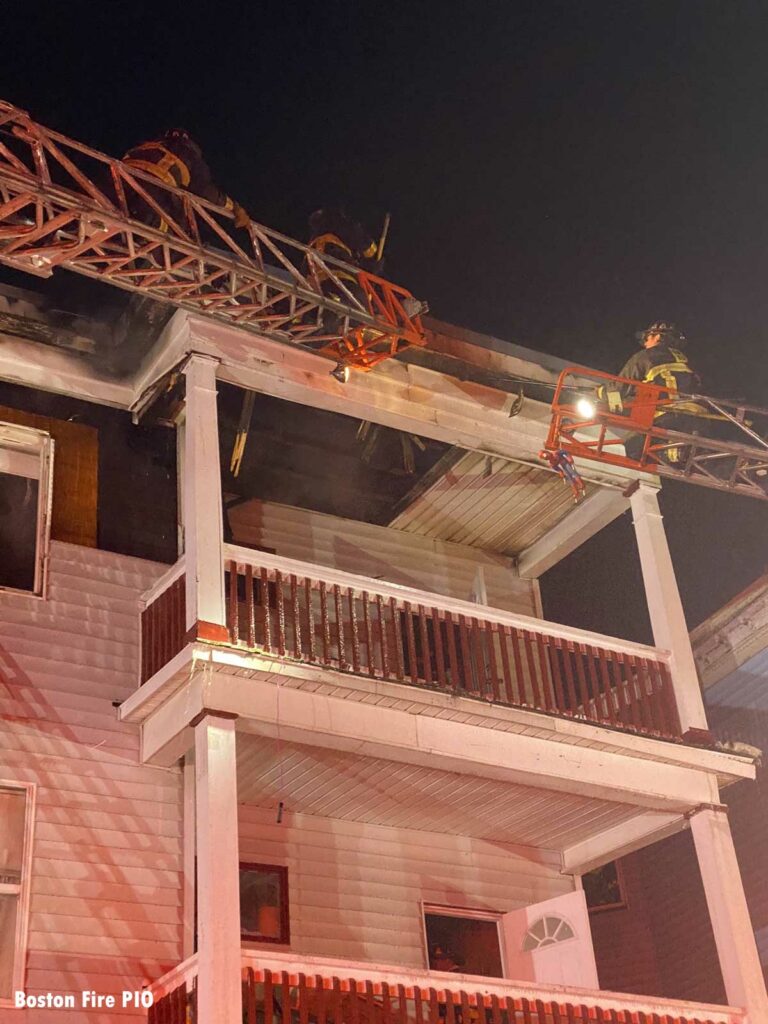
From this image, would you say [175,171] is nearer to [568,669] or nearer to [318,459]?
[318,459]

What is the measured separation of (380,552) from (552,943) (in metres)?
5.33

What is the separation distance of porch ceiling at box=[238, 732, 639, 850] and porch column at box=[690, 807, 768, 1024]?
0.90 m

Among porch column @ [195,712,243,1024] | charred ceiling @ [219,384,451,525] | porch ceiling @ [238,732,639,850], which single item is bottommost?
porch column @ [195,712,243,1024]

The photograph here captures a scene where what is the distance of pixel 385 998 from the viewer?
429 inches

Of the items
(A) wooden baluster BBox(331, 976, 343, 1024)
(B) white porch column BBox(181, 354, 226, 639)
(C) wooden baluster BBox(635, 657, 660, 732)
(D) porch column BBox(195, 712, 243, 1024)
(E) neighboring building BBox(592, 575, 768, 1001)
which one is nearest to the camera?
(D) porch column BBox(195, 712, 243, 1024)

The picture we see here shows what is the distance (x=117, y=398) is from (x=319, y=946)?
20.2 ft

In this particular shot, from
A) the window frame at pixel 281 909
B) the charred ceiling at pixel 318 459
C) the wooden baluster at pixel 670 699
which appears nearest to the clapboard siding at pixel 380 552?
the charred ceiling at pixel 318 459

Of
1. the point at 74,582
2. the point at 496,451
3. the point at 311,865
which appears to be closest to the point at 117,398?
the point at 74,582

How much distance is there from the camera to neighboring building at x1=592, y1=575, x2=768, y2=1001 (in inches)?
716

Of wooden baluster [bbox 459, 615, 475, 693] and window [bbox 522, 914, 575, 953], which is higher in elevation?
wooden baluster [bbox 459, 615, 475, 693]

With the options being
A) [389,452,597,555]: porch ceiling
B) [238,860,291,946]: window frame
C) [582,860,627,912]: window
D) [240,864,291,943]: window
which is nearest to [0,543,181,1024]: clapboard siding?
[238,860,291,946]: window frame

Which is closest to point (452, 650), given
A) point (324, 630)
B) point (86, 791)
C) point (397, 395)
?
point (324, 630)

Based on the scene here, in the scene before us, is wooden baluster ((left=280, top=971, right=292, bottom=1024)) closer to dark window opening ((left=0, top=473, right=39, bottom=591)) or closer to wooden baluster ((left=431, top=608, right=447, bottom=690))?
wooden baluster ((left=431, top=608, right=447, bottom=690))

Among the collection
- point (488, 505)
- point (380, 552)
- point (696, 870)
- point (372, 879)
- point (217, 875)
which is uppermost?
point (488, 505)
